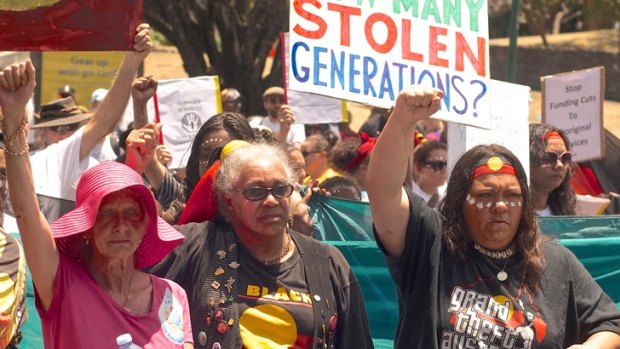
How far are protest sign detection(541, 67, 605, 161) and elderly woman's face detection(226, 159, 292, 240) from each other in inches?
210

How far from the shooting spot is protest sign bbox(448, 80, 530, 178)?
731cm

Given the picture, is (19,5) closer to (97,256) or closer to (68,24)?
(68,24)

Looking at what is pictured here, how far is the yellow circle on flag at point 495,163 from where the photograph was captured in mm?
4746

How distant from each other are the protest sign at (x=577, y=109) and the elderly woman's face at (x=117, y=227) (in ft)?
19.6

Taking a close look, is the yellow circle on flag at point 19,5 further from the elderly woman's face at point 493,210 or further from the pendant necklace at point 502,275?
the pendant necklace at point 502,275

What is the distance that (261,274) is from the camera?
4.48m

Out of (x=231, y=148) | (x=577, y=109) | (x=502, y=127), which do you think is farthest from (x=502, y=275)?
(x=577, y=109)

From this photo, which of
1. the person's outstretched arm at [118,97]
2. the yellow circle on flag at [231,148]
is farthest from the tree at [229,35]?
the yellow circle on flag at [231,148]

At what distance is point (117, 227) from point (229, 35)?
1483 centimetres

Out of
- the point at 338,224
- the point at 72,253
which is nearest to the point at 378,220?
the point at 72,253

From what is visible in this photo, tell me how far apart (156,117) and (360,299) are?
4518 mm

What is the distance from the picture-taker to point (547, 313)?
14.9ft

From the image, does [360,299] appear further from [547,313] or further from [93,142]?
[93,142]

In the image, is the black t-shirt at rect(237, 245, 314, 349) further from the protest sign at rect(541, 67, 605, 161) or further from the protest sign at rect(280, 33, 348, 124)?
the protest sign at rect(280, 33, 348, 124)
